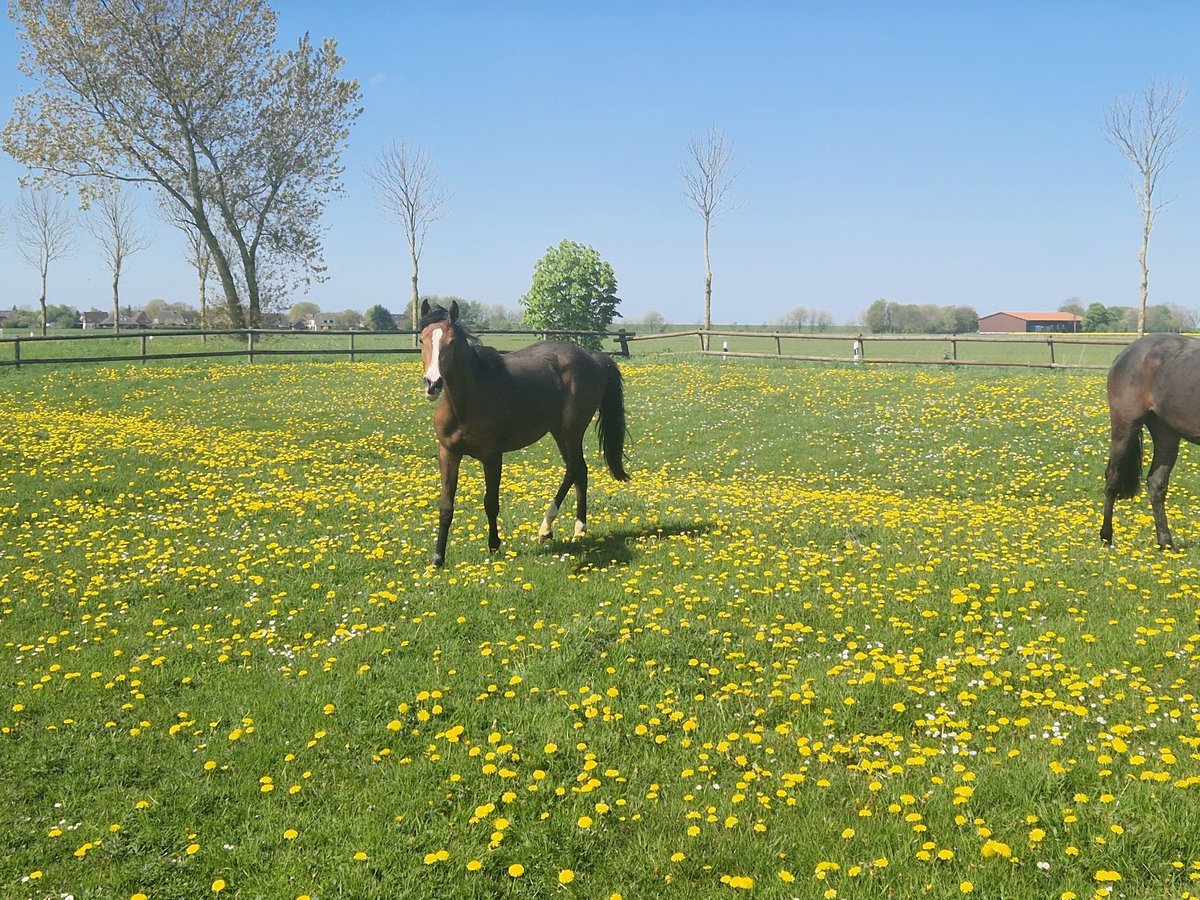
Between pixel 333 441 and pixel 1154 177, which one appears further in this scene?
pixel 1154 177

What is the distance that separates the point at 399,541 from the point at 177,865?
5.86m

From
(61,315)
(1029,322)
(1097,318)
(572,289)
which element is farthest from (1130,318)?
(61,315)

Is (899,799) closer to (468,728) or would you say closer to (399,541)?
(468,728)

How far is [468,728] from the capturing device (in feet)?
18.8

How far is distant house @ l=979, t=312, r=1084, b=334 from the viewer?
122 m

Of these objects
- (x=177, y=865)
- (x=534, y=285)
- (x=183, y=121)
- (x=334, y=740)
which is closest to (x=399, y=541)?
(x=334, y=740)

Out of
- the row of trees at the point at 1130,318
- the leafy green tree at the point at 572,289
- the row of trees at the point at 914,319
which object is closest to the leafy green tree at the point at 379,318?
the leafy green tree at the point at 572,289

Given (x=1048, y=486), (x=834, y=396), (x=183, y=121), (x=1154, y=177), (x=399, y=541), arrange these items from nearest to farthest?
(x=399, y=541) < (x=1048, y=486) < (x=834, y=396) < (x=183, y=121) < (x=1154, y=177)

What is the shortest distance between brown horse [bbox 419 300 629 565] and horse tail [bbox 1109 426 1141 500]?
6.70 meters

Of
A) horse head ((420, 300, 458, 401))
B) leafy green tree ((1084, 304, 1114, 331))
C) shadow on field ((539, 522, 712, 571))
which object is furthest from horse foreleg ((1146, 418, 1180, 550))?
leafy green tree ((1084, 304, 1114, 331))

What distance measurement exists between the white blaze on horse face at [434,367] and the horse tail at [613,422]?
364cm

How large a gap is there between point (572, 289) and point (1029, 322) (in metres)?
102

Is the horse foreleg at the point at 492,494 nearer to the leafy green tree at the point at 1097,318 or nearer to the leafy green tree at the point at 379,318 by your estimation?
the leafy green tree at the point at 379,318

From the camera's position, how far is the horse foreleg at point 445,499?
9.22 meters
